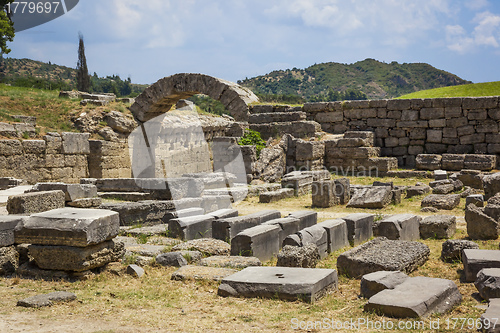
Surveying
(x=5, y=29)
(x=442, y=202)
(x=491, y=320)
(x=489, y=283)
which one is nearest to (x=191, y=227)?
(x=489, y=283)

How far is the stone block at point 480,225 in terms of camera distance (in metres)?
7.70

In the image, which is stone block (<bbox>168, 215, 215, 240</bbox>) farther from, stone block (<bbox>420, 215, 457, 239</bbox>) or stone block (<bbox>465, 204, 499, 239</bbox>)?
stone block (<bbox>465, 204, 499, 239</bbox>)

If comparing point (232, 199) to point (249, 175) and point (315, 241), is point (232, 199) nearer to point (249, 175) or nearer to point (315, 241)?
point (249, 175)

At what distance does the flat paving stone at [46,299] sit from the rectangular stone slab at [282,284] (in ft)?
5.31

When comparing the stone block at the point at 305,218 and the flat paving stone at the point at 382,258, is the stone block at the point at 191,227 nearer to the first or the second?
the stone block at the point at 305,218

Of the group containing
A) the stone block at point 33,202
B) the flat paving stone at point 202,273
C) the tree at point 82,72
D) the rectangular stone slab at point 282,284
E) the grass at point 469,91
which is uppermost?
the tree at point 82,72

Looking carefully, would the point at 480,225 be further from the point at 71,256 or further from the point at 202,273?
the point at 71,256

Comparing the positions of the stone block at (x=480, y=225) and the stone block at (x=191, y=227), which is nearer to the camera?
the stone block at (x=480, y=225)

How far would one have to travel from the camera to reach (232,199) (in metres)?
12.4

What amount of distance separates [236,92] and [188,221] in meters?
10.7

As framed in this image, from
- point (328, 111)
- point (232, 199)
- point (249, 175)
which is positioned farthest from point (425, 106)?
point (232, 199)

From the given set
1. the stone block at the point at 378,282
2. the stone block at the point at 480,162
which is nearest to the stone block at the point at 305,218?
the stone block at the point at 378,282

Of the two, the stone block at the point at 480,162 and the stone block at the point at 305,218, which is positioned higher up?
the stone block at the point at 480,162

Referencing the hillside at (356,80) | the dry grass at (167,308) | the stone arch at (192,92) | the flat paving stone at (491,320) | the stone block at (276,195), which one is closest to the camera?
the flat paving stone at (491,320)
